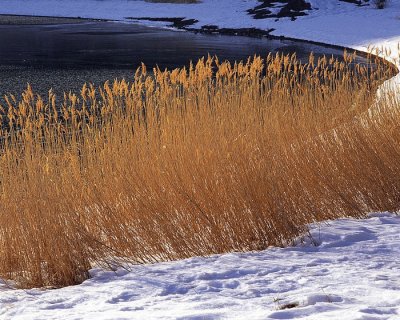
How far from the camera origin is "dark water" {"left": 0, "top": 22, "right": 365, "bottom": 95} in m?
18.1

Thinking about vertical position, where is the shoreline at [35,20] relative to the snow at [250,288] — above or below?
above

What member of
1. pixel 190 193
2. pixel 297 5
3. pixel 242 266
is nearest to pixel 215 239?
pixel 190 193

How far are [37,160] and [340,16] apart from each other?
93.6ft

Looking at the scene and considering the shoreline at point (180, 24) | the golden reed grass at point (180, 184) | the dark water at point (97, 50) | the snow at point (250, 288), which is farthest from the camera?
the shoreline at point (180, 24)

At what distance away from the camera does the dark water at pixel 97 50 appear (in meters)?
18.1

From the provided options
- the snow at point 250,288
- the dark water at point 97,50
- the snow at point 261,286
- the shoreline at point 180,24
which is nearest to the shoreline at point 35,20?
the shoreline at point 180,24

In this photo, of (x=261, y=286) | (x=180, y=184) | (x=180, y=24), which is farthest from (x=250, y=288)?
(x=180, y=24)

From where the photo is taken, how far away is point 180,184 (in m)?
5.45

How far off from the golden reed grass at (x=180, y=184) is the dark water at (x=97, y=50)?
10.2 meters

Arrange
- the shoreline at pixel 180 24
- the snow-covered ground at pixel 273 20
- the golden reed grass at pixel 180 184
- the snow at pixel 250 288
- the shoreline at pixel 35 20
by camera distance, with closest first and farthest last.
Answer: the snow at pixel 250 288 < the golden reed grass at pixel 180 184 < the snow-covered ground at pixel 273 20 < the shoreline at pixel 180 24 < the shoreline at pixel 35 20

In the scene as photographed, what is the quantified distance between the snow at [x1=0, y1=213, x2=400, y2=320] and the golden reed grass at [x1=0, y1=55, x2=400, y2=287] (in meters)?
0.33

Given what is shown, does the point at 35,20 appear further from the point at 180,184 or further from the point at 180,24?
the point at 180,184

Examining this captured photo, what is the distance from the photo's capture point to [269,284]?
4117 mm

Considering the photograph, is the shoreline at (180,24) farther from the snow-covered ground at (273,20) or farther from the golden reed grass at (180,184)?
the golden reed grass at (180,184)
